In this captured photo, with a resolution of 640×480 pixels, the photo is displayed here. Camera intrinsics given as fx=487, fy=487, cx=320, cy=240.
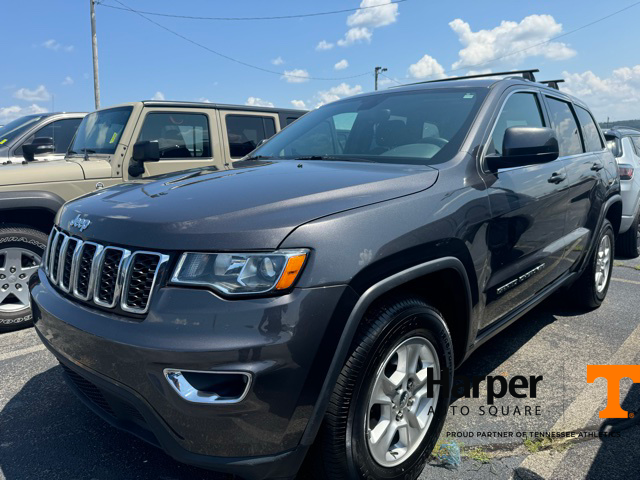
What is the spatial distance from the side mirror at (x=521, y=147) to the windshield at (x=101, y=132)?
3.78m

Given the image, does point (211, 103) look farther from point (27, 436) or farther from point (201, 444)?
point (201, 444)

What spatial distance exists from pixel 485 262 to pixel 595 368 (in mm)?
1549

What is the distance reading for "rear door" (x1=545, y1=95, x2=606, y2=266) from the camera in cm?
358

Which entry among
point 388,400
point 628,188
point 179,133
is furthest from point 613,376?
point 179,133

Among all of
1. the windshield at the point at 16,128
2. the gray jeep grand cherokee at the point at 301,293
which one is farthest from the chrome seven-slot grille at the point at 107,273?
the windshield at the point at 16,128

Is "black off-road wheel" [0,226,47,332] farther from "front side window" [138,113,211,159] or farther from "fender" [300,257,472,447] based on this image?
"fender" [300,257,472,447]

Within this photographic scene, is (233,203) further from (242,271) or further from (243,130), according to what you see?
(243,130)

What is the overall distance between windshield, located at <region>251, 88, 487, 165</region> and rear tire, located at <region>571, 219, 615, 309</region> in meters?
2.17

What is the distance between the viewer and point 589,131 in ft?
14.4

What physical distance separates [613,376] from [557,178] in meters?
1.35

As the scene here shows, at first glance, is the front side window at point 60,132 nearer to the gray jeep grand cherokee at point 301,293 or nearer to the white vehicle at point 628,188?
the gray jeep grand cherokee at point 301,293

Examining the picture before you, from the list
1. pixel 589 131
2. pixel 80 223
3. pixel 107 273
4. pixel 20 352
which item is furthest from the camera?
pixel 589 131

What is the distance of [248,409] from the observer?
1.57m

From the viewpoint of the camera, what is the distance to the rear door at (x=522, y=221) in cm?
256
